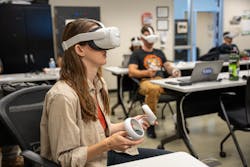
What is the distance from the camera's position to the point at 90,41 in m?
1.24

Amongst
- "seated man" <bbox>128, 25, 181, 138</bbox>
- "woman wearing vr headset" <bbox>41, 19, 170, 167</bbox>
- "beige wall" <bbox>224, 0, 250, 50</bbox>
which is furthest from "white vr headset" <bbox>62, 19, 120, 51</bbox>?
"beige wall" <bbox>224, 0, 250, 50</bbox>

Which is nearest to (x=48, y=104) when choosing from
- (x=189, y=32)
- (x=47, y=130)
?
(x=47, y=130)

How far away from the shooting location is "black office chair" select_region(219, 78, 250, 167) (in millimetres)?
2426

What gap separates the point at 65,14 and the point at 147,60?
8.82ft

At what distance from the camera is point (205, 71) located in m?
2.75

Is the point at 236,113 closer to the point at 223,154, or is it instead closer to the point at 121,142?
the point at 223,154

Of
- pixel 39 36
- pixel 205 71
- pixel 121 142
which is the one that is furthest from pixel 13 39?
pixel 121 142

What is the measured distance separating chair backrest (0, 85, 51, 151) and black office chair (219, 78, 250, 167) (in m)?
1.74

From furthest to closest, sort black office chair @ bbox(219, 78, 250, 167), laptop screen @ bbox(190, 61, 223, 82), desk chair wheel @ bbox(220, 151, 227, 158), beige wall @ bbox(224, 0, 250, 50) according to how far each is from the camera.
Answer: beige wall @ bbox(224, 0, 250, 50), desk chair wheel @ bbox(220, 151, 227, 158), laptop screen @ bbox(190, 61, 223, 82), black office chair @ bbox(219, 78, 250, 167)

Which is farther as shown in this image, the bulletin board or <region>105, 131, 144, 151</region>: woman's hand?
the bulletin board

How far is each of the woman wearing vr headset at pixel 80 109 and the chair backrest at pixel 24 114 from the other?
11cm

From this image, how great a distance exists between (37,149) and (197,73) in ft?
6.03

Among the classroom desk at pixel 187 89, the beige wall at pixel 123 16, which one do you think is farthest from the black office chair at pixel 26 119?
the beige wall at pixel 123 16

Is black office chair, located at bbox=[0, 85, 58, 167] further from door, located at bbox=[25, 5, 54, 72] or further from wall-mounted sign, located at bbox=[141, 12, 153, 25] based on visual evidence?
wall-mounted sign, located at bbox=[141, 12, 153, 25]
